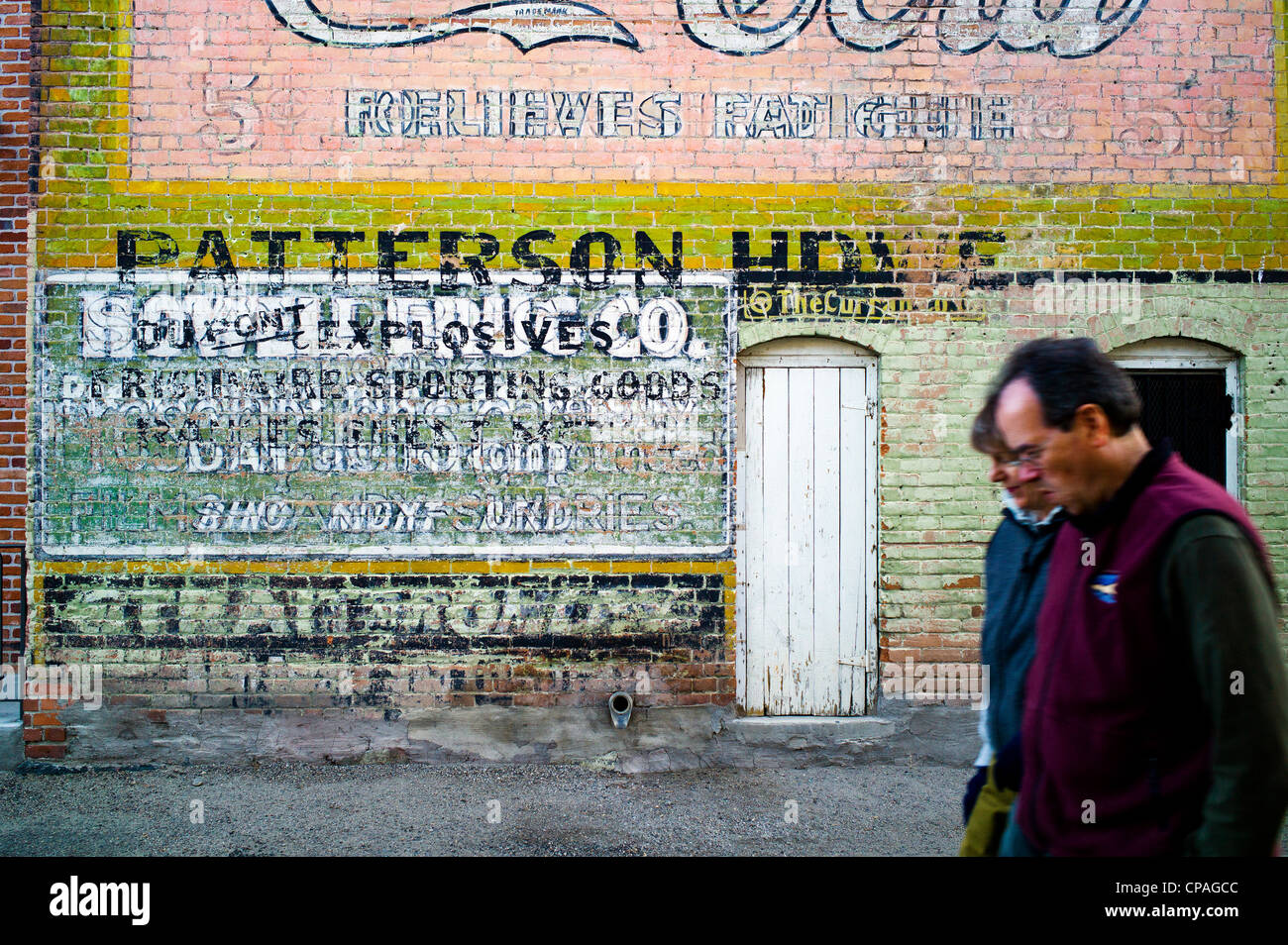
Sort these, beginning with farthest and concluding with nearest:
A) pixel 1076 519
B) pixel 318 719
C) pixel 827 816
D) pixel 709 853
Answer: pixel 318 719 < pixel 827 816 < pixel 709 853 < pixel 1076 519

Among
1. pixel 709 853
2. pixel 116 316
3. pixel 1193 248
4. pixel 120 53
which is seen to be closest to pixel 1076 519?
pixel 709 853

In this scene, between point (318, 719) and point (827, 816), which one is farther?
point (318, 719)

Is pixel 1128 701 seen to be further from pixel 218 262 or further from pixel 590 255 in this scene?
pixel 218 262

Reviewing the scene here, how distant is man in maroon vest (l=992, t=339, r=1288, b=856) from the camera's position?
1507 mm

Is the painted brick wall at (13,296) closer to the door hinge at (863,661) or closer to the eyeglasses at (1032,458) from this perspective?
the door hinge at (863,661)

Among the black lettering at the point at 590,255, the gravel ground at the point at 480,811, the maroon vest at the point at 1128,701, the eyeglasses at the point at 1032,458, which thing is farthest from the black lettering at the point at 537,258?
the maroon vest at the point at 1128,701

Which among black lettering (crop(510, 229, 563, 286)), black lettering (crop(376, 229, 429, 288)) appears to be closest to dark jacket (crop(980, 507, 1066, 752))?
black lettering (crop(510, 229, 563, 286))

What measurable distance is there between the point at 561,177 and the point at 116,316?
3.25 meters

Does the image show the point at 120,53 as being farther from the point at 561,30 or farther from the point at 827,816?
the point at 827,816

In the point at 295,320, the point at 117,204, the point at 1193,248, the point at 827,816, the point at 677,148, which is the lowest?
the point at 827,816

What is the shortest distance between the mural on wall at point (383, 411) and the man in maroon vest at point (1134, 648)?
11.3 feet

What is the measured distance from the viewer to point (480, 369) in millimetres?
5316

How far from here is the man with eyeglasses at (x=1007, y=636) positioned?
2178mm

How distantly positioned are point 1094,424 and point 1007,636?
74 cm
